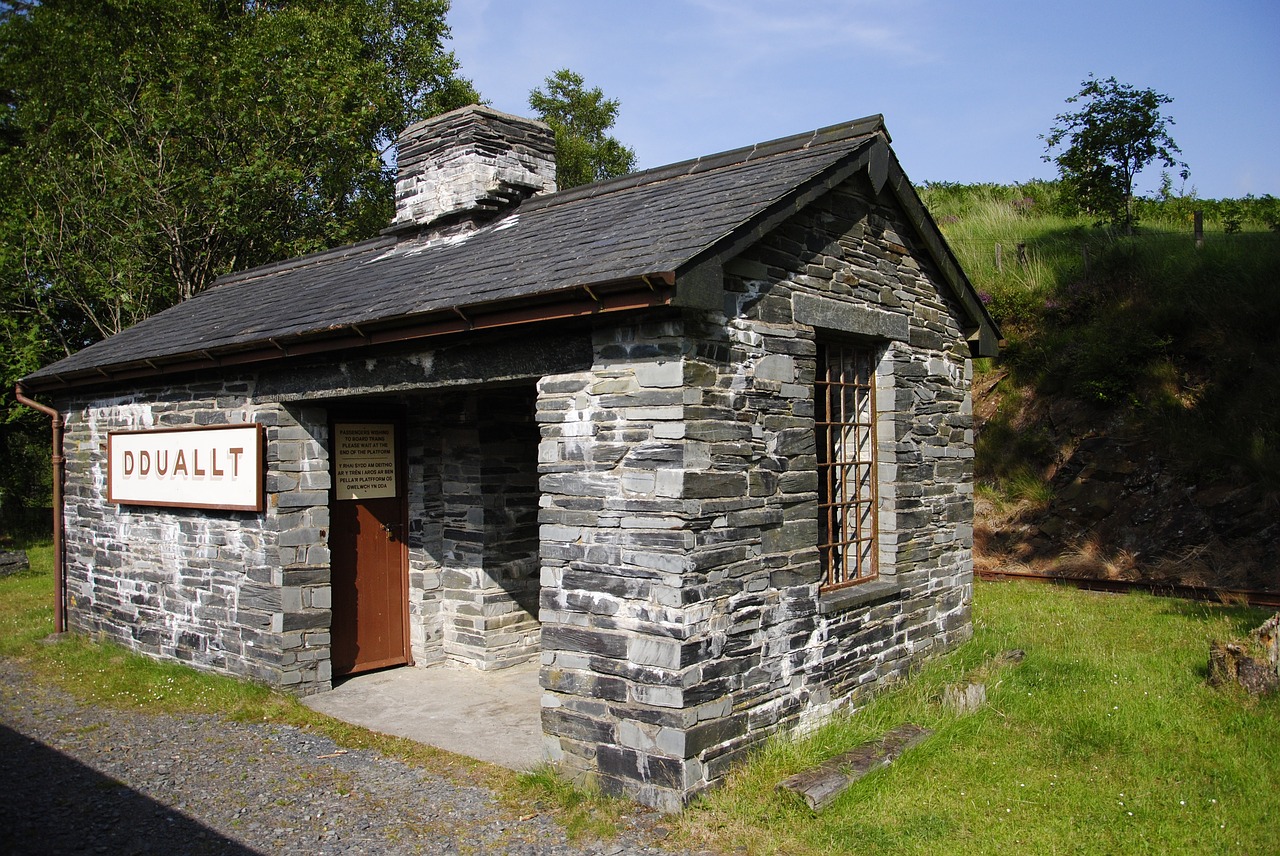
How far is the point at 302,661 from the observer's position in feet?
26.6

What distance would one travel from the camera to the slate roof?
226 inches

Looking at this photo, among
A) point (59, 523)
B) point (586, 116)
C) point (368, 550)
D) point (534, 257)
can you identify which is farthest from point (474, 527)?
point (586, 116)

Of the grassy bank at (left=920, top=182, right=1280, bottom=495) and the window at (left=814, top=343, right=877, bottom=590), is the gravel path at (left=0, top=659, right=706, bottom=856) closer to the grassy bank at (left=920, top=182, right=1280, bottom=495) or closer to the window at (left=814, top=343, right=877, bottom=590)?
the window at (left=814, top=343, right=877, bottom=590)

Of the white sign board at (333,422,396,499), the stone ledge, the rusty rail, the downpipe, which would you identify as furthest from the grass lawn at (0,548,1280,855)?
the downpipe

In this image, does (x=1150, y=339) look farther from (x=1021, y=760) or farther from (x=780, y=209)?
(x=780, y=209)

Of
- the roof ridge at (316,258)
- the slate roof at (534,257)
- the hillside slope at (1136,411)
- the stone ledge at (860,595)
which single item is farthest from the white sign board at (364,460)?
the hillside slope at (1136,411)

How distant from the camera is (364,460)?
886cm

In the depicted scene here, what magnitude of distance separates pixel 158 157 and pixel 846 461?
Answer: 44.8ft

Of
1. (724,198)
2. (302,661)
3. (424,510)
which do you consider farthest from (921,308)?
(302,661)

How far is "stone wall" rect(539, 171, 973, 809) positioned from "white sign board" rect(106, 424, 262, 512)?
11.8 ft

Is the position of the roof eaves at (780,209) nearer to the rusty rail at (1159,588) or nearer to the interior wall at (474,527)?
the interior wall at (474,527)

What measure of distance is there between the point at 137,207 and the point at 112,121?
1555 millimetres

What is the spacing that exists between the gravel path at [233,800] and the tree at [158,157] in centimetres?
1059

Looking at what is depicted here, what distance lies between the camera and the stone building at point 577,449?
18.0 feet
